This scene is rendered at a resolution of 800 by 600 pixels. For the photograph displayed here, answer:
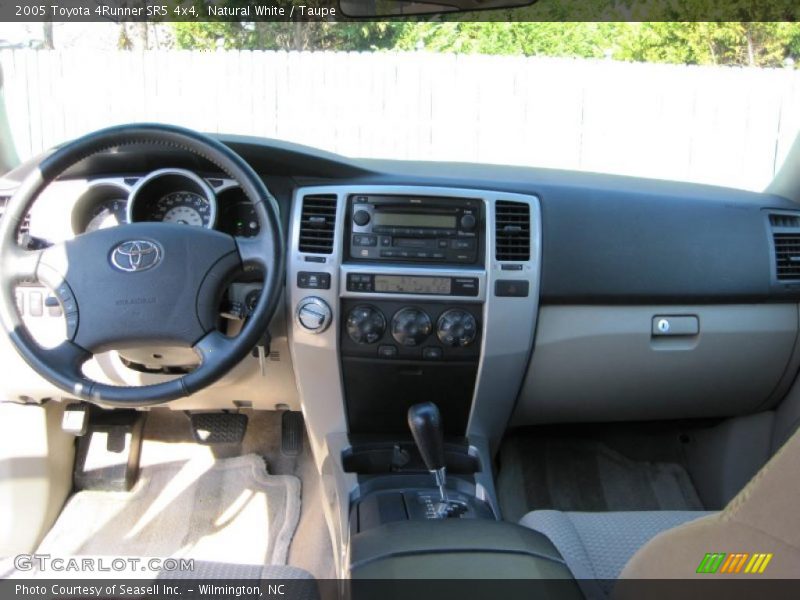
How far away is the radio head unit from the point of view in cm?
224

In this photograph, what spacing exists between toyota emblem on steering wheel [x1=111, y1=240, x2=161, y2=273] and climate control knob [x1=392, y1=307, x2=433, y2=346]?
713 mm

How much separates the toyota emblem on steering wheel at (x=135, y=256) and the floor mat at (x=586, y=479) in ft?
5.33

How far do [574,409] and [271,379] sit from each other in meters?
1.03

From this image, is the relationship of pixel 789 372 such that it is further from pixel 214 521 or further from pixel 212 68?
pixel 212 68

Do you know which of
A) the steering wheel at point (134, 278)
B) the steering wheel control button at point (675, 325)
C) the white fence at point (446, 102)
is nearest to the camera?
the steering wheel at point (134, 278)

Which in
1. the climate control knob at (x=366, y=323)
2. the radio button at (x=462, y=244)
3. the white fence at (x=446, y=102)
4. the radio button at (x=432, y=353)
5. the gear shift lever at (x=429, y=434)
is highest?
the white fence at (x=446, y=102)

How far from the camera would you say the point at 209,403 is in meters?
2.64

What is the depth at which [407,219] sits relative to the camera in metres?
2.25

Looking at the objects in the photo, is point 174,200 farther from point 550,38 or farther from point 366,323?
point 550,38

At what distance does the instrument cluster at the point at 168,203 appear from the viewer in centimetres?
217

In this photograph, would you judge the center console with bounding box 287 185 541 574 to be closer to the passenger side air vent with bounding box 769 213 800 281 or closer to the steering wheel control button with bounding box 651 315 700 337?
the steering wheel control button with bounding box 651 315 700 337

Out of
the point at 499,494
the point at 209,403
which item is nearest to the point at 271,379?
the point at 209,403

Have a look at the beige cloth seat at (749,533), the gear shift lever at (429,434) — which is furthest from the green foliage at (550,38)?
the beige cloth seat at (749,533)

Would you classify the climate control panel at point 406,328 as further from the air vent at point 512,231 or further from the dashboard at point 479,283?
the air vent at point 512,231
